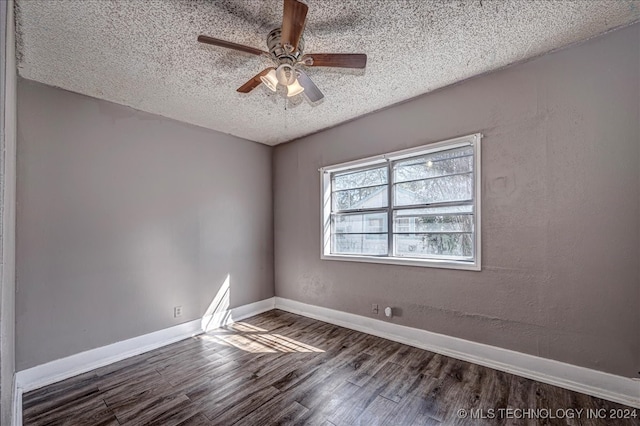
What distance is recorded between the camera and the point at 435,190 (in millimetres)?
2846

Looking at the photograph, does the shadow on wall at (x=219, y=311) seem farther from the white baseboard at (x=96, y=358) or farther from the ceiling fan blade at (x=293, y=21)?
the ceiling fan blade at (x=293, y=21)

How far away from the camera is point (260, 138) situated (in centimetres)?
399

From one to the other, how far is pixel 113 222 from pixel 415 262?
10.4ft

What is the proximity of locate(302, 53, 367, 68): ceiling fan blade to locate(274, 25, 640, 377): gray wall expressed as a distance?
1.30 metres

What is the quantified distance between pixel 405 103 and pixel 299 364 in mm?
2925

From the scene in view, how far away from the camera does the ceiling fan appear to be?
1.54 metres

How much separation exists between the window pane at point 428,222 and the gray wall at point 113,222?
7.30ft

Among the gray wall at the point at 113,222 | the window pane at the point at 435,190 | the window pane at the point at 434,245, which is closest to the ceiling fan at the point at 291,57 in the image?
the window pane at the point at 435,190

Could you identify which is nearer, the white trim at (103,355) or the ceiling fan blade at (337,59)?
the ceiling fan blade at (337,59)

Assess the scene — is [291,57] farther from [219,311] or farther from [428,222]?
[219,311]

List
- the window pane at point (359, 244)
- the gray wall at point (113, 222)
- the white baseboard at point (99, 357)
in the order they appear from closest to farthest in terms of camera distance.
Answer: the white baseboard at point (99, 357) < the gray wall at point (113, 222) < the window pane at point (359, 244)

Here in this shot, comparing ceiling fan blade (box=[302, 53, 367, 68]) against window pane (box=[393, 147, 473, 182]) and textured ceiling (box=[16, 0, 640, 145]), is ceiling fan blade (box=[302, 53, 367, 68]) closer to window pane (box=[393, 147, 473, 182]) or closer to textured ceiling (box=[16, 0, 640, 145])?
textured ceiling (box=[16, 0, 640, 145])

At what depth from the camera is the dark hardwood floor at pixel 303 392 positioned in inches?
71.8

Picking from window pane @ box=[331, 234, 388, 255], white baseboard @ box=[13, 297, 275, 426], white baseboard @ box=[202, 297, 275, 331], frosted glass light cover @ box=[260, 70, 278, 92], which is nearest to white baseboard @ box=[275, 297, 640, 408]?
window pane @ box=[331, 234, 388, 255]
